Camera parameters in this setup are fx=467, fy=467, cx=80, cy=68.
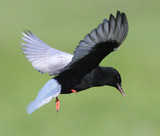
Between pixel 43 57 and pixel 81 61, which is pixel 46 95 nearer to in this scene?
pixel 81 61

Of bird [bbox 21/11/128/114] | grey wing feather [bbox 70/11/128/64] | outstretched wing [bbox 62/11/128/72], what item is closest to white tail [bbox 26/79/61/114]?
bird [bbox 21/11/128/114]

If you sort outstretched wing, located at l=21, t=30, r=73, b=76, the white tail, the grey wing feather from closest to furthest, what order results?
the grey wing feather < the white tail < outstretched wing, located at l=21, t=30, r=73, b=76

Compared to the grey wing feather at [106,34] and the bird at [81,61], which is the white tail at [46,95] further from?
the grey wing feather at [106,34]

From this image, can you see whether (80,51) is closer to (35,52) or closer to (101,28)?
(101,28)

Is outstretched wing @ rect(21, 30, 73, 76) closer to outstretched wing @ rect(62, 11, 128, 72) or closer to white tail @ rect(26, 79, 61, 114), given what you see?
white tail @ rect(26, 79, 61, 114)

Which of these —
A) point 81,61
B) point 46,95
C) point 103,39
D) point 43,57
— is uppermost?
point 103,39

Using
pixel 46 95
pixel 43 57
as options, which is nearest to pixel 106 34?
pixel 46 95
